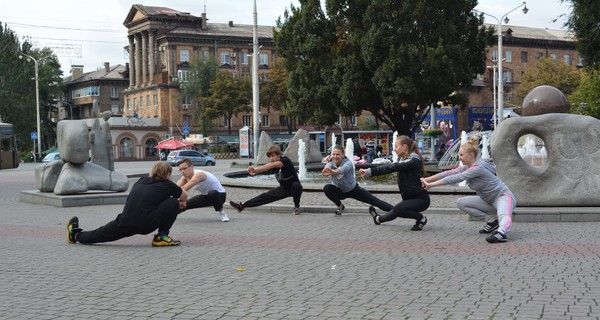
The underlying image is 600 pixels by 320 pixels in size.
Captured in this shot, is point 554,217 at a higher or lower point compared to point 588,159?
lower

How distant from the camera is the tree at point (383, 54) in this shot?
35.0 m

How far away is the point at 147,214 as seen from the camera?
10.5m

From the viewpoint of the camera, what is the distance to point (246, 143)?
2502 inches

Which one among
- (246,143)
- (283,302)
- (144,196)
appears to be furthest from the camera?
(246,143)

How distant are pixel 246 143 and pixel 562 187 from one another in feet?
165

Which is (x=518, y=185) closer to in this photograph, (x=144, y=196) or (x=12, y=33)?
(x=144, y=196)

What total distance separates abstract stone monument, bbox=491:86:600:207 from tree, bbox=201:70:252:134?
65.0 meters

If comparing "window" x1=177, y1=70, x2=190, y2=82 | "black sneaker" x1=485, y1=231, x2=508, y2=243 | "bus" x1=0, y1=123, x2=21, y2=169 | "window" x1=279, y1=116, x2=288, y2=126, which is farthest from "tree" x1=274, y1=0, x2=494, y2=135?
"window" x1=279, y1=116, x2=288, y2=126

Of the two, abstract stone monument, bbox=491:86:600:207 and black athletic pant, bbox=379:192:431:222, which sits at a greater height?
abstract stone monument, bbox=491:86:600:207

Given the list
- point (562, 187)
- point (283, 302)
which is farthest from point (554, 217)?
point (283, 302)

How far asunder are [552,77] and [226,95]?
3328 cm

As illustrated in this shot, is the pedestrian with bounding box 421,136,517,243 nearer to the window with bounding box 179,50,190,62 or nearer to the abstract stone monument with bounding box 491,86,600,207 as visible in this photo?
the abstract stone monument with bounding box 491,86,600,207

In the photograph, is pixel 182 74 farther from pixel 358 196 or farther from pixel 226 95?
pixel 358 196

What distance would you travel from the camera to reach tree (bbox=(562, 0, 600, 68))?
27.4 meters
